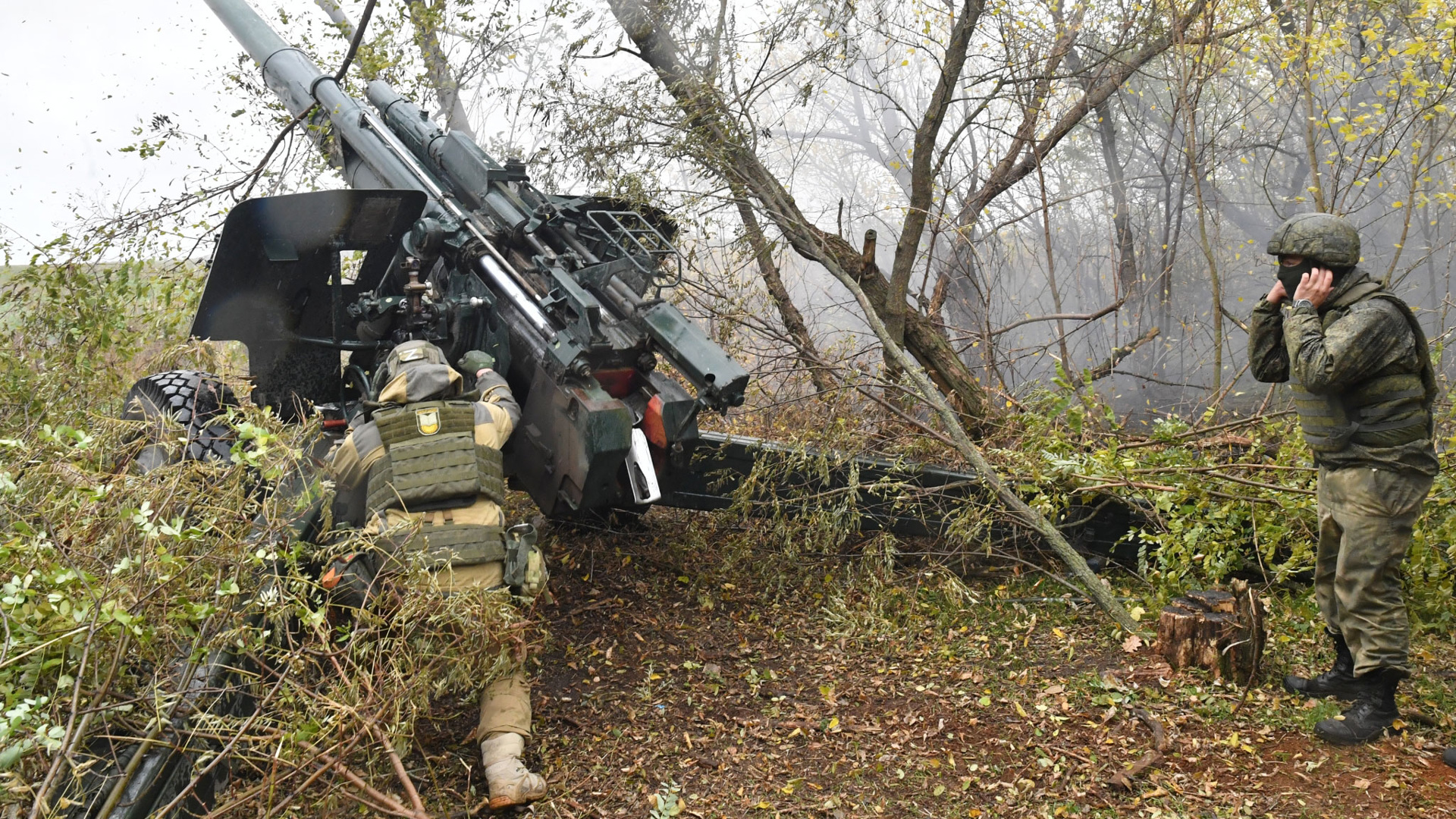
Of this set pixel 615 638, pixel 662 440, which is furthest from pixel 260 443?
pixel 615 638

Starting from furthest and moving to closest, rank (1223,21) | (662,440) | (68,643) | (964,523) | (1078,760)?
(1223,21)
(964,523)
(662,440)
(1078,760)
(68,643)

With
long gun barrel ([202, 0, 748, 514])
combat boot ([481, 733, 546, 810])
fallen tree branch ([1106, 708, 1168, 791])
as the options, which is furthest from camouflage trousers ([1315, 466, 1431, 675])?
combat boot ([481, 733, 546, 810])

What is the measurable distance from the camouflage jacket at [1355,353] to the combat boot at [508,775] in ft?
10.7

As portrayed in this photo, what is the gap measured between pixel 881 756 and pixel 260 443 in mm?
2506

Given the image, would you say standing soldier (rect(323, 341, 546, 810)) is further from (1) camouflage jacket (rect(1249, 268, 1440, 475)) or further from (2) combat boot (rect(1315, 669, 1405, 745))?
(1) camouflage jacket (rect(1249, 268, 1440, 475))

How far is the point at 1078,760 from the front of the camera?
3.74 m

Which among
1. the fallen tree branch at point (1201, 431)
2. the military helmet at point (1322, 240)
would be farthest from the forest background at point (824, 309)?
the military helmet at point (1322, 240)

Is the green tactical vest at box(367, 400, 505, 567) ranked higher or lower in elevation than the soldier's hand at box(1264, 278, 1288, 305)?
lower

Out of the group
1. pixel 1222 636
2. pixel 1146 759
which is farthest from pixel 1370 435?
pixel 1146 759

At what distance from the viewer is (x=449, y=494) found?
4.01 metres

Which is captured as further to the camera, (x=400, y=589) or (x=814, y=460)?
(x=814, y=460)

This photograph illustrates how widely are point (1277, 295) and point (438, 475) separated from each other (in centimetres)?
346

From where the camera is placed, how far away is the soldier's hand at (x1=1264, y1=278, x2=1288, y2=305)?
13.4 feet

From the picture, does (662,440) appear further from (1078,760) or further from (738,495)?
(1078,760)
